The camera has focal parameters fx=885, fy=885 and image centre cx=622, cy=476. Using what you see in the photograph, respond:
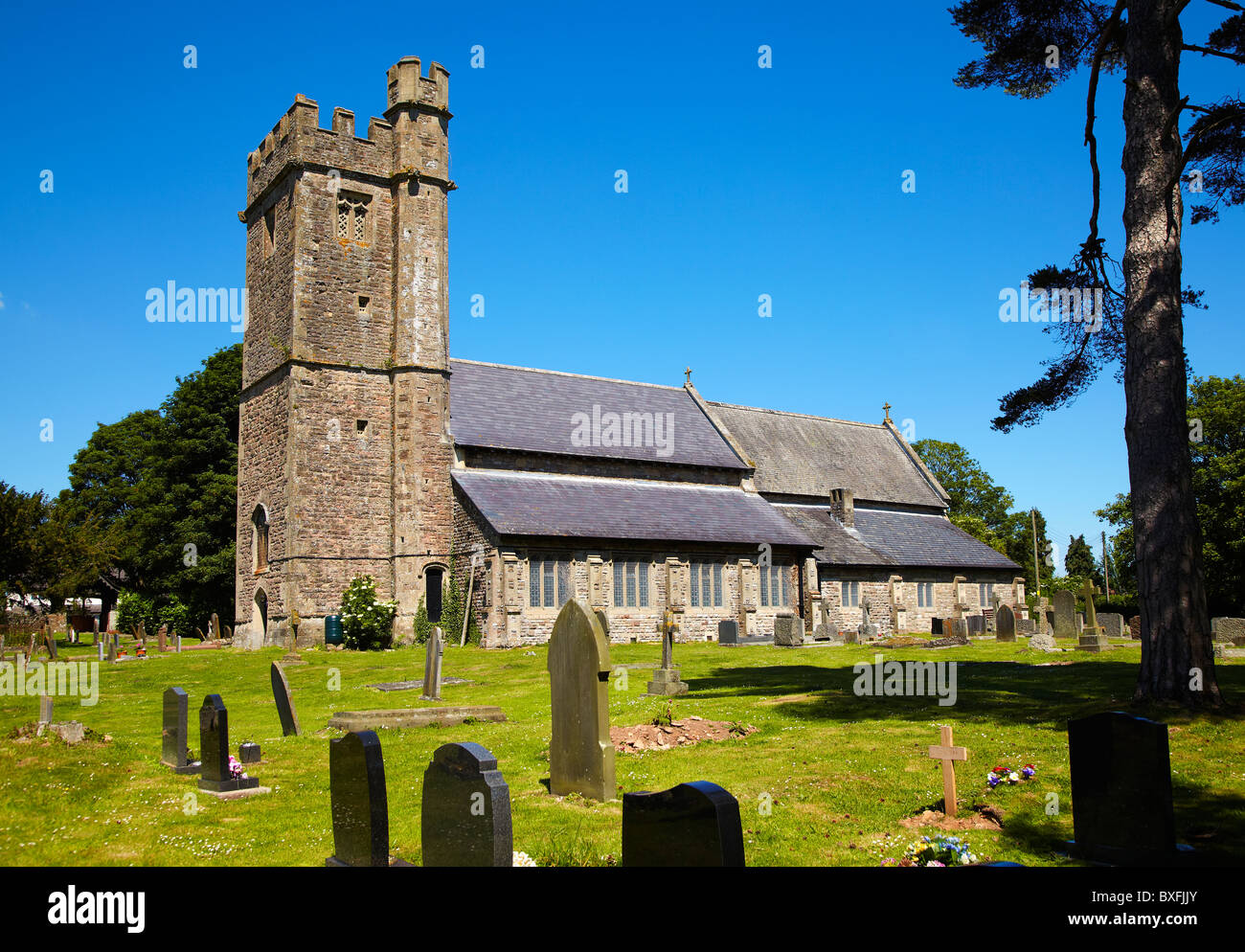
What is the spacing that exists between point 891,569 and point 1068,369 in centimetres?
2653

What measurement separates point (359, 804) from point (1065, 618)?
24739 millimetres

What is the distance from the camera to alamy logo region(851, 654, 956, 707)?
1493cm

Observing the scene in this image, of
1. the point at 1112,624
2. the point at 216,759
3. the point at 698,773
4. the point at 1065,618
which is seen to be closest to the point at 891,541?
the point at 1112,624

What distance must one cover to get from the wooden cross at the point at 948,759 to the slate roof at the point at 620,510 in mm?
21218

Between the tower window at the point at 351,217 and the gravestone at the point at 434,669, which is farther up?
the tower window at the point at 351,217

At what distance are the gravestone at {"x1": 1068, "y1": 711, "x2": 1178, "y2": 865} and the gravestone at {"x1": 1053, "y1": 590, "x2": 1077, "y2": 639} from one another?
69.8 feet

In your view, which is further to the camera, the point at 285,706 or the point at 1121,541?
the point at 1121,541

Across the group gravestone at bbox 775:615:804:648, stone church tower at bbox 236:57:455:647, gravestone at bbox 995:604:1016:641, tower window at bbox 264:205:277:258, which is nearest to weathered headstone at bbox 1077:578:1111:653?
gravestone at bbox 995:604:1016:641

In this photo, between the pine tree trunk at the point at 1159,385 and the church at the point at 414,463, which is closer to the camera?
the pine tree trunk at the point at 1159,385

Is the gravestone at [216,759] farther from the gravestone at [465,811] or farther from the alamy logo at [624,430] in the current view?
the alamy logo at [624,430]

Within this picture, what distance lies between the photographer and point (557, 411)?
36531 mm

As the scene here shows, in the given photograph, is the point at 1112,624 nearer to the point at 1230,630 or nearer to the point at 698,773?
the point at 1230,630
